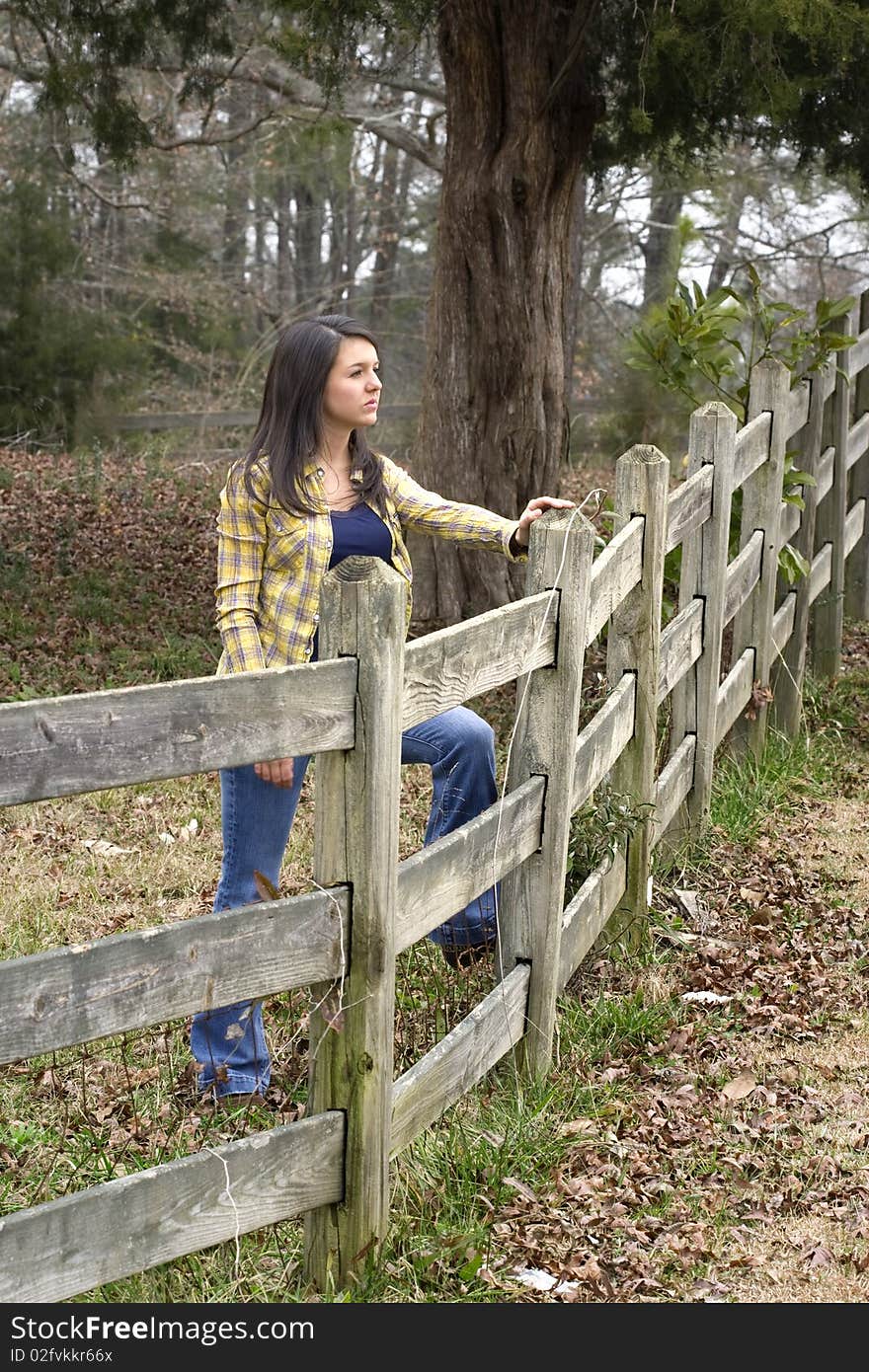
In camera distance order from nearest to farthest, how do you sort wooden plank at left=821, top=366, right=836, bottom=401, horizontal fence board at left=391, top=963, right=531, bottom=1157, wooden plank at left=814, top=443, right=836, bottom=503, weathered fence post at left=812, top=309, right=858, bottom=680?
horizontal fence board at left=391, top=963, right=531, bottom=1157
wooden plank at left=821, top=366, right=836, bottom=401
wooden plank at left=814, top=443, right=836, bottom=503
weathered fence post at left=812, top=309, right=858, bottom=680

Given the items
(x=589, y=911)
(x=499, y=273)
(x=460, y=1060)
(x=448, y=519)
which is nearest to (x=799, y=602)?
(x=499, y=273)

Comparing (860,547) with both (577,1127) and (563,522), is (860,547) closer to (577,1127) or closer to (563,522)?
(563,522)

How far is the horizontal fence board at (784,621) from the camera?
7715mm

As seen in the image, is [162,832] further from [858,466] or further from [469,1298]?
[858,466]

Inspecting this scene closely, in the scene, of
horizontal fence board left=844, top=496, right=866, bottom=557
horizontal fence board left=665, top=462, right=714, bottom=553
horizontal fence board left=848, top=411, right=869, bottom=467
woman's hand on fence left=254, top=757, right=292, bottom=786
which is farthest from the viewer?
horizontal fence board left=844, top=496, right=866, bottom=557

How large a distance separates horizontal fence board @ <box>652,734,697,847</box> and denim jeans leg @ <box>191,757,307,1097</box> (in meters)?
1.87

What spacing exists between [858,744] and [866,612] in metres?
2.72

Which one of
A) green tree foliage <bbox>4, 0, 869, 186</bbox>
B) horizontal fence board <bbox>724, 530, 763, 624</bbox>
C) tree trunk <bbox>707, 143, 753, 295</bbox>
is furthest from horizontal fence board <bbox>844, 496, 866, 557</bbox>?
tree trunk <bbox>707, 143, 753, 295</bbox>

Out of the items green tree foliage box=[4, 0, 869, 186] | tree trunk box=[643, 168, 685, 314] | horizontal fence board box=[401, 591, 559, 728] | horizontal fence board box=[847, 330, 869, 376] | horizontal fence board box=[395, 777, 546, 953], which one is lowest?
horizontal fence board box=[395, 777, 546, 953]

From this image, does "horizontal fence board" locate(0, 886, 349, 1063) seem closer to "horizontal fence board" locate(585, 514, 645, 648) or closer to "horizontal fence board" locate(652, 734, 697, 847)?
"horizontal fence board" locate(585, 514, 645, 648)

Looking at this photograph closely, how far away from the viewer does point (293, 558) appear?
13.5 feet

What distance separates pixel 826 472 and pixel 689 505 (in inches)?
114

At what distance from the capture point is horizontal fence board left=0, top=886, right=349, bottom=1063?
240cm

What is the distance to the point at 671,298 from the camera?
291 inches
